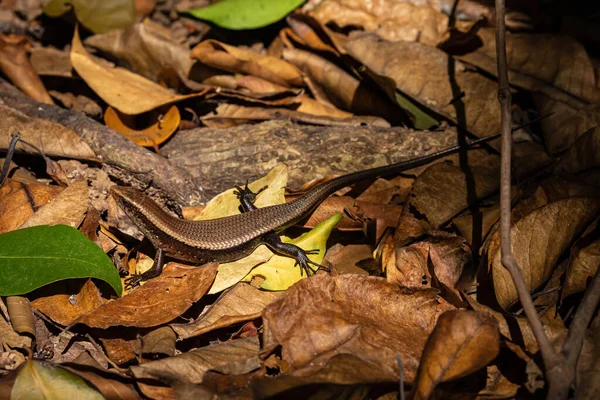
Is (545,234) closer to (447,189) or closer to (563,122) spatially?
(447,189)

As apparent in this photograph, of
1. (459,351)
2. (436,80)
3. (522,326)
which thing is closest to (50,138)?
(436,80)

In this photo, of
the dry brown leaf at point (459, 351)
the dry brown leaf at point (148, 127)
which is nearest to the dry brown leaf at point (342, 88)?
the dry brown leaf at point (148, 127)

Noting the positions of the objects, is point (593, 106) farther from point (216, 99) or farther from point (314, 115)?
point (216, 99)

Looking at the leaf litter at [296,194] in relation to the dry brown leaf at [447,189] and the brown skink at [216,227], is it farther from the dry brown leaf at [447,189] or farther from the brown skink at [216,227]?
the brown skink at [216,227]

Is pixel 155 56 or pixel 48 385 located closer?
pixel 48 385

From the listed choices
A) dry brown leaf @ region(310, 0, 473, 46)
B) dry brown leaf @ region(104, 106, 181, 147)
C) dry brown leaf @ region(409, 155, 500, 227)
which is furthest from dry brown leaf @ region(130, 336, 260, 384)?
dry brown leaf @ region(310, 0, 473, 46)

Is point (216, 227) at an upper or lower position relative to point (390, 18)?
lower
